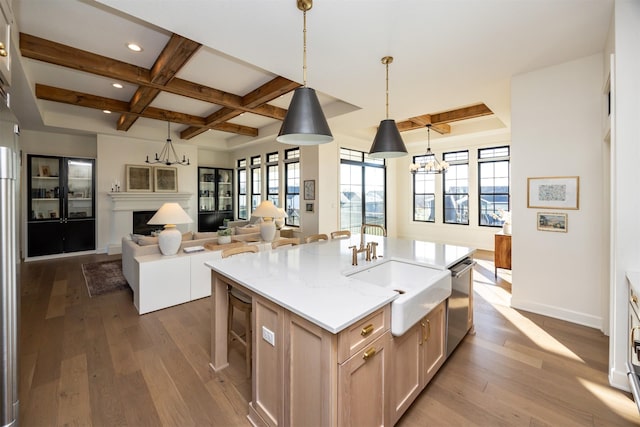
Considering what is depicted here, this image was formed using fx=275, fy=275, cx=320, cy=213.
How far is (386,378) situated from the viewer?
152 centimetres

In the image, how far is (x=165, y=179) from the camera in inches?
302

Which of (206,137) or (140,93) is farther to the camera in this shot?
(206,137)

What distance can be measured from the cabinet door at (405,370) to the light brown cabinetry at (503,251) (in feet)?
11.7

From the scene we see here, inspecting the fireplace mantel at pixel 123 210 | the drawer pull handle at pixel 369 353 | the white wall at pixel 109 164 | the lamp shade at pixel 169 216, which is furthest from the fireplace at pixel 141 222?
the drawer pull handle at pixel 369 353

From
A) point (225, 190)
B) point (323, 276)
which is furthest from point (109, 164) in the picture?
point (323, 276)

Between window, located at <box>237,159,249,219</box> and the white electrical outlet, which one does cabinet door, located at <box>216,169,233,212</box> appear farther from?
the white electrical outlet

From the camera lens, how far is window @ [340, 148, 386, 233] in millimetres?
6859

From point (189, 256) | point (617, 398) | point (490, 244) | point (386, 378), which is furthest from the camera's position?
point (490, 244)

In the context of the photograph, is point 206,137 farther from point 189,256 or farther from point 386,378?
point 386,378

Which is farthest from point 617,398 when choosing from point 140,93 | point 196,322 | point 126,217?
point 126,217

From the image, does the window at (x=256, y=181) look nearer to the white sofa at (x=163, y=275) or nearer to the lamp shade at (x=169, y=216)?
the white sofa at (x=163, y=275)

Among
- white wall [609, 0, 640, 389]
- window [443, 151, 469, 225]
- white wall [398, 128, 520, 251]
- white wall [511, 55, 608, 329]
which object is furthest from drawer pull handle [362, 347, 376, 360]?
window [443, 151, 469, 225]

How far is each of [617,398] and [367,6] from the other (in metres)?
3.45

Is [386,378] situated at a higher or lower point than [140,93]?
lower
